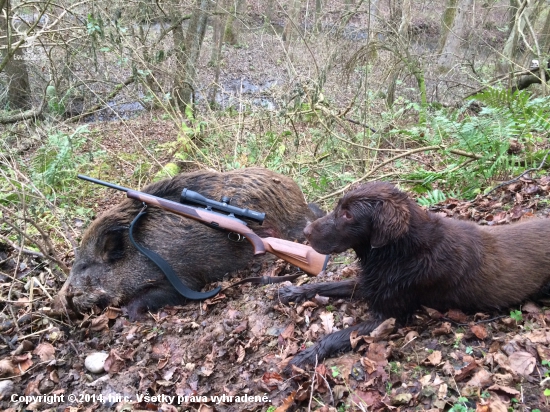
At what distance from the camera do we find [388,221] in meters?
3.27

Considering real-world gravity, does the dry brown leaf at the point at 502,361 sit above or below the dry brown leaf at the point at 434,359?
above

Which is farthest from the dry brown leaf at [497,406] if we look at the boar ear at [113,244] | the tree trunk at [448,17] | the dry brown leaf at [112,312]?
the tree trunk at [448,17]

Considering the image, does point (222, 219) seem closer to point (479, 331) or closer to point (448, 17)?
point (479, 331)

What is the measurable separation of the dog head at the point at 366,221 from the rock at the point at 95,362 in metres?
2.62

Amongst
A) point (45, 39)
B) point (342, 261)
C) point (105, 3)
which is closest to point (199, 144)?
point (105, 3)

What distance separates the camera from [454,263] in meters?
3.39

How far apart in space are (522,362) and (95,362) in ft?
13.0

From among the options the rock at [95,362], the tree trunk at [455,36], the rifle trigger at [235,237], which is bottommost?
the rock at [95,362]

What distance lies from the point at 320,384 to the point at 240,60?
20.8 m

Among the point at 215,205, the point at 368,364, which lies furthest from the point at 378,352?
the point at 215,205

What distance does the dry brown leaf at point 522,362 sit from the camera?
9.11 ft

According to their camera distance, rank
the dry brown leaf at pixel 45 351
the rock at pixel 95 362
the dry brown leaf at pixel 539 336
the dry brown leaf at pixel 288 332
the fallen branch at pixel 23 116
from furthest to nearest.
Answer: the fallen branch at pixel 23 116 → the dry brown leaf at pixel 45 351 → the rock at pixel 95 362 → the dry brown leaf at pixel 288 332 → the dry brown leaf at pixel 539 336

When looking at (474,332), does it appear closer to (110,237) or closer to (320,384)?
(320,384)

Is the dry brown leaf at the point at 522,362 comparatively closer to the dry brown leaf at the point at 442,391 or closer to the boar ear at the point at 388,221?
the dry brown leaf at the point at 442,391
